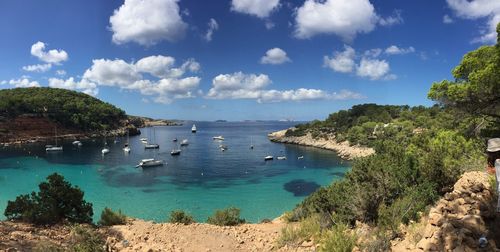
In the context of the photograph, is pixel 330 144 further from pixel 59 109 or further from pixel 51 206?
pixel 59 109

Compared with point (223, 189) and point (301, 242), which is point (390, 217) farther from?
point (223, 189)

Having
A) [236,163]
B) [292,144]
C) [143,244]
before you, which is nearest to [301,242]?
[143,244]

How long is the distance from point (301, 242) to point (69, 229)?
27.1ft

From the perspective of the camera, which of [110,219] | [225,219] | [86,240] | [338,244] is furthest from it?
[225,219]

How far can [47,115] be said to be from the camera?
98938 millimetres

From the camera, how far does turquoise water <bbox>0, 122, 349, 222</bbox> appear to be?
3073cm

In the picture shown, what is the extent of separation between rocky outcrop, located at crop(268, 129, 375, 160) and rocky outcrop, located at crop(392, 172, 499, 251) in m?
46.6

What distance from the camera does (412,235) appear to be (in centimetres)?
803

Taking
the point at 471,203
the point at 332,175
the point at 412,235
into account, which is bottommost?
the point at 332,175

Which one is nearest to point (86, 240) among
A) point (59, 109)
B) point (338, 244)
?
point (338, 244)

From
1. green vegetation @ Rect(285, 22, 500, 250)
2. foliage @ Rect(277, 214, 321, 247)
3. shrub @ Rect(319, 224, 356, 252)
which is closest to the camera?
shrub @ Rect(319, 224, 356, 252)

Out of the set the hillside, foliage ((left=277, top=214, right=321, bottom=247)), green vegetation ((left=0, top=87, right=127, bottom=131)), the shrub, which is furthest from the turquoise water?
green vegetation ((left=0, top=87, right=127, bottom=131))

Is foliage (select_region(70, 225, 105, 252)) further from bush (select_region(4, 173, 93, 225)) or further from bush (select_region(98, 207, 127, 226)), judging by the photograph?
bush (select_region(98, 207, 127, 226))

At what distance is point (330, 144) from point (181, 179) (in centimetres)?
4428
